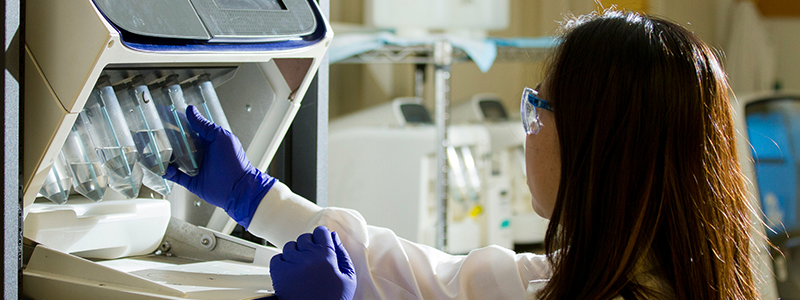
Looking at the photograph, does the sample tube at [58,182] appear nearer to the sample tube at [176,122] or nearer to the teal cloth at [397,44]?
the sample tube at [176,122]

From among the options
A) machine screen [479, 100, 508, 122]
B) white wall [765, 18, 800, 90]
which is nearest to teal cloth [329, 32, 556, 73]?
machine screen [479, 100, 508, 122]

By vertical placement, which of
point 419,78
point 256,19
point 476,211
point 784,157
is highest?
point 256,19

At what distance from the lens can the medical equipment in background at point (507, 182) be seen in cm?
243

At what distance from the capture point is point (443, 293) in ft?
2.84

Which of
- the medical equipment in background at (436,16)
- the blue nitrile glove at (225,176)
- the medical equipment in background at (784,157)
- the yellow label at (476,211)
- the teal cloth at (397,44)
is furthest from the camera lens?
the medical equipment in background at (784,157)

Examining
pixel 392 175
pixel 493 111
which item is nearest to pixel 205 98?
pixel 392 175

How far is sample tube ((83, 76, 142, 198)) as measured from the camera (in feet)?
2.45

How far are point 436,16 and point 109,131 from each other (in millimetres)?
1666

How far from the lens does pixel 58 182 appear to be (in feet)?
2.40

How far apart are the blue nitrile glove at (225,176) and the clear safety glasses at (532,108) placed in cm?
36

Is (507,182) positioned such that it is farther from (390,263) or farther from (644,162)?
(644,162)

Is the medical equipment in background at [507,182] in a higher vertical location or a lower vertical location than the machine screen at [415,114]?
lower

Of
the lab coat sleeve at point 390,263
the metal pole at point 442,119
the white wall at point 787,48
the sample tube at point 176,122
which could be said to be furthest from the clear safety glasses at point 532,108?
the white wall at point 787,48

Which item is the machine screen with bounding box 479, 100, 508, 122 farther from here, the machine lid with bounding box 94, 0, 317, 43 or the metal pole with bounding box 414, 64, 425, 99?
the machine lid with bounding box 94, 0, 317, 43
